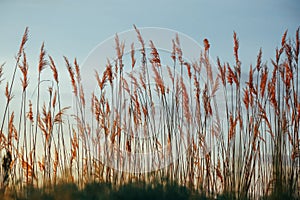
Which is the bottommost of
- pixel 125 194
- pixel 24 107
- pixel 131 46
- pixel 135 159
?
pixel 125 194

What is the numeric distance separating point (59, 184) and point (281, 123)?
81.7 inches

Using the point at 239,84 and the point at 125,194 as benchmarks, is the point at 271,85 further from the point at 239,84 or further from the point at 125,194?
the point at 125,194

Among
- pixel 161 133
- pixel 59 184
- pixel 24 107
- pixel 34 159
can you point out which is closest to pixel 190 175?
pixel 161 133

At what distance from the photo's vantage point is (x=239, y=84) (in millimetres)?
3740

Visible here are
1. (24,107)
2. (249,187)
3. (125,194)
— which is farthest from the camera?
(24,107)

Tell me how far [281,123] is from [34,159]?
2279mm

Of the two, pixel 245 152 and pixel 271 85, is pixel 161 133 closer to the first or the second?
pixel 245 152

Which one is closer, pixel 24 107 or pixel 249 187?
pixel 249 187

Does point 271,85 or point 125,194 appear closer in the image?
point 125,194

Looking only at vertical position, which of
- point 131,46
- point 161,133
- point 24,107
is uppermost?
point 131,46

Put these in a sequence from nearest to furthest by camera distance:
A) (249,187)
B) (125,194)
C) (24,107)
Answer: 1. (125,194)
2. (249,187)
3. (24,107)

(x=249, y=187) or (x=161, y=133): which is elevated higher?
(x=161, y=133)

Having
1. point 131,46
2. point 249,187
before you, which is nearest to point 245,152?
point 249,187

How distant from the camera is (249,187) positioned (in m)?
3.66
